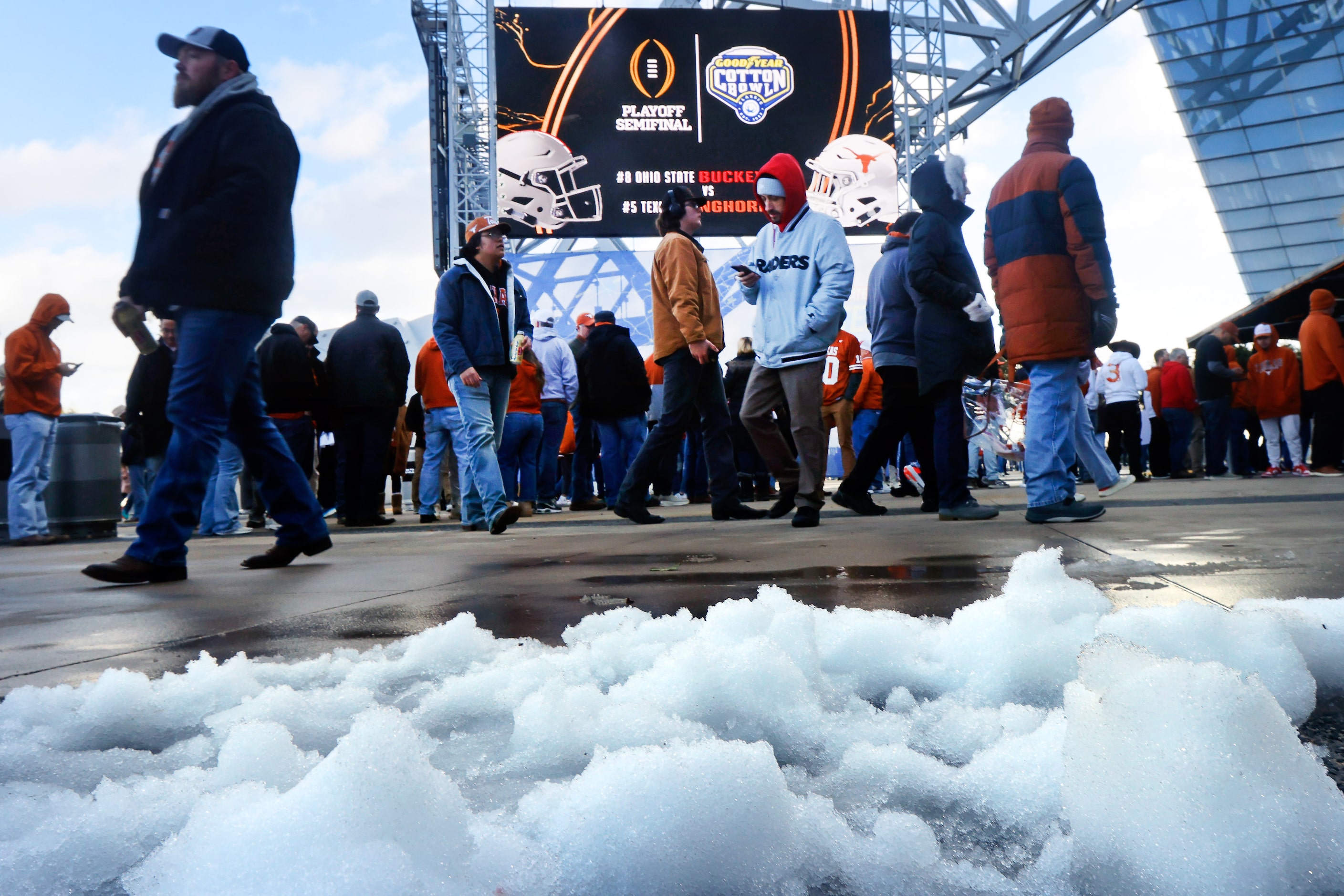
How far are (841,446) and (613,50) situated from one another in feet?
37.0

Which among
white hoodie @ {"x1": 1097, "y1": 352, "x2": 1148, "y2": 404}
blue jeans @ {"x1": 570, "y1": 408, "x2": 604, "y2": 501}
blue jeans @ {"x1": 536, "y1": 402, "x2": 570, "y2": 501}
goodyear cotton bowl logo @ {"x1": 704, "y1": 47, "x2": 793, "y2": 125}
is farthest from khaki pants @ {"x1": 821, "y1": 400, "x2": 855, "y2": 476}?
goodyear cotton bowl logo @ {"x1": 704, "y1": 47, "x2": 793, "y2": 125}

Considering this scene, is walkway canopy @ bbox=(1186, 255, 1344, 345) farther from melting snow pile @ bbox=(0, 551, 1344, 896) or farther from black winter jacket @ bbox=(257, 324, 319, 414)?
melting snow pile @ bbox=(0, 551, 1344, 896)

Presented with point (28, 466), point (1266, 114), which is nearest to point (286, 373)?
point (28, 466)

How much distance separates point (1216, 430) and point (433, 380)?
8.27 m

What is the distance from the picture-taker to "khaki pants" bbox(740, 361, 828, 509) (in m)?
4.41

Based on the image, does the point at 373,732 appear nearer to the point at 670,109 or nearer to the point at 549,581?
the point at 549,581

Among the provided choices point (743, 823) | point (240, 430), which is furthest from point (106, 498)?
point (743, 823)

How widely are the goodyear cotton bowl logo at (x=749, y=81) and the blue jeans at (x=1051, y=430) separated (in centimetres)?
1426

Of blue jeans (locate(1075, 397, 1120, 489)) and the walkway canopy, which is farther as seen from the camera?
the walkway canopy

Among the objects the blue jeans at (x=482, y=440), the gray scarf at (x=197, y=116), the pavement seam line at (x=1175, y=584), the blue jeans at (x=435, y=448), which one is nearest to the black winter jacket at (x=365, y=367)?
the blue jeans at (x=435, y=448)

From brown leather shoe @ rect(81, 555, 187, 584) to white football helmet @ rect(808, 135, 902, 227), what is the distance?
15.3 meters

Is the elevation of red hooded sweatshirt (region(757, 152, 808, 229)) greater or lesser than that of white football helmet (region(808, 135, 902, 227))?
lesser

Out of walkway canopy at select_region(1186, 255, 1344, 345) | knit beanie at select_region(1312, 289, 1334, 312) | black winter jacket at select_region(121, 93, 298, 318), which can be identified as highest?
walkway canopy at select_region(1186, 255, 1344, 345)

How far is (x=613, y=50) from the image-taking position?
17.0 metres
